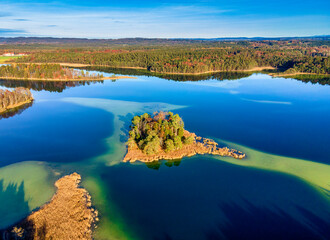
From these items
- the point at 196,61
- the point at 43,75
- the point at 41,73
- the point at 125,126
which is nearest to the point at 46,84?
the point at 43,75

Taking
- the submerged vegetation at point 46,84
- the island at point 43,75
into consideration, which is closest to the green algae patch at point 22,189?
the submerged vegetation at point 46,84

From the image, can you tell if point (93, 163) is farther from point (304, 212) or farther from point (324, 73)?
point (324, 73)

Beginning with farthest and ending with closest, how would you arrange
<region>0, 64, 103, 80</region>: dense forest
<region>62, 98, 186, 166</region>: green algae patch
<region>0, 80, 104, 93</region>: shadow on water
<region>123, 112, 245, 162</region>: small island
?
<region>0, 64, 103, 80</region>: dense forest
<region>0, 80, 104, 93</region>: shadow on water
<region>62, 98, 186, 166</region>: green algae patch
<region>123, 112, 245, 162</region>: small island

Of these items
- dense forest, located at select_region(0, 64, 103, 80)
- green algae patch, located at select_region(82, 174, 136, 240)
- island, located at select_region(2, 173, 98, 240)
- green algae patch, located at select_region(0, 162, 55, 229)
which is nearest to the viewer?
island, located at select_region(2, 173, 98, 240)

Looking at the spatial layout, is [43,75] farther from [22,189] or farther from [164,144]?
[164,144]

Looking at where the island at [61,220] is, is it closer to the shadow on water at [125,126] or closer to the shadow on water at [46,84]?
the shadow on water at [125,126]

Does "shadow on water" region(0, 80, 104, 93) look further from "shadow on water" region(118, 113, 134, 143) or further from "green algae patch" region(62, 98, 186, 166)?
"shadow on water" region(118, 113, 134, 143)

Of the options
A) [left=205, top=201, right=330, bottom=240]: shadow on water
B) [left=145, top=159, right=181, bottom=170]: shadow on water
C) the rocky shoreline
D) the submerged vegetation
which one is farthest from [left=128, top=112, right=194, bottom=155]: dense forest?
the submerged vegetation
